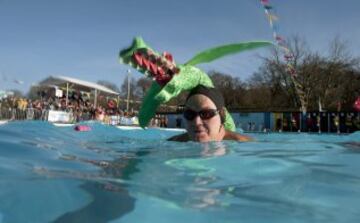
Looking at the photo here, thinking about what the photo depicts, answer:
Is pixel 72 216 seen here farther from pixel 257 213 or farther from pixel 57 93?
pixel 57 93

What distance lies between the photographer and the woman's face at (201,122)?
5.23 m

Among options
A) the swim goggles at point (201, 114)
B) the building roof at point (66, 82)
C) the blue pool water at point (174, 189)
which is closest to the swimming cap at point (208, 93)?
the swim goggles at point (201, 114)

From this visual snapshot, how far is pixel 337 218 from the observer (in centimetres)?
186

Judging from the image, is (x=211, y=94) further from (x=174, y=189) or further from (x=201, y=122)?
(x=174, y=189)

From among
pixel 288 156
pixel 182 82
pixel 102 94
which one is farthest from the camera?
pixel 102 94

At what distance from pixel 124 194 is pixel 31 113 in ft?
67.0

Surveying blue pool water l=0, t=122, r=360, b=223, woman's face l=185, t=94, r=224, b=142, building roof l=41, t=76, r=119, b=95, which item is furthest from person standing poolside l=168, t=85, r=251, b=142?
building roof l=41, t=76, r=119, b=95

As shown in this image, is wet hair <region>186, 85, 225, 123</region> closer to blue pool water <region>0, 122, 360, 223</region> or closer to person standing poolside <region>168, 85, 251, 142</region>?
person standing poolside <region>168, 85, 251, 142</region>

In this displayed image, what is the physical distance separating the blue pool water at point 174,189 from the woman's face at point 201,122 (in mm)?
1558

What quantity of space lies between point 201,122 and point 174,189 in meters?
2.94

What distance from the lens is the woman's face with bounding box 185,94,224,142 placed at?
523 centimetres

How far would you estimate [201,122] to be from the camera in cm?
526

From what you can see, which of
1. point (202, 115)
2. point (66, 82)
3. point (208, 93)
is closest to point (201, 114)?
point (202, 115)

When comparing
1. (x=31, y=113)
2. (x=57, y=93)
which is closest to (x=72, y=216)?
(x=31, y=113)
